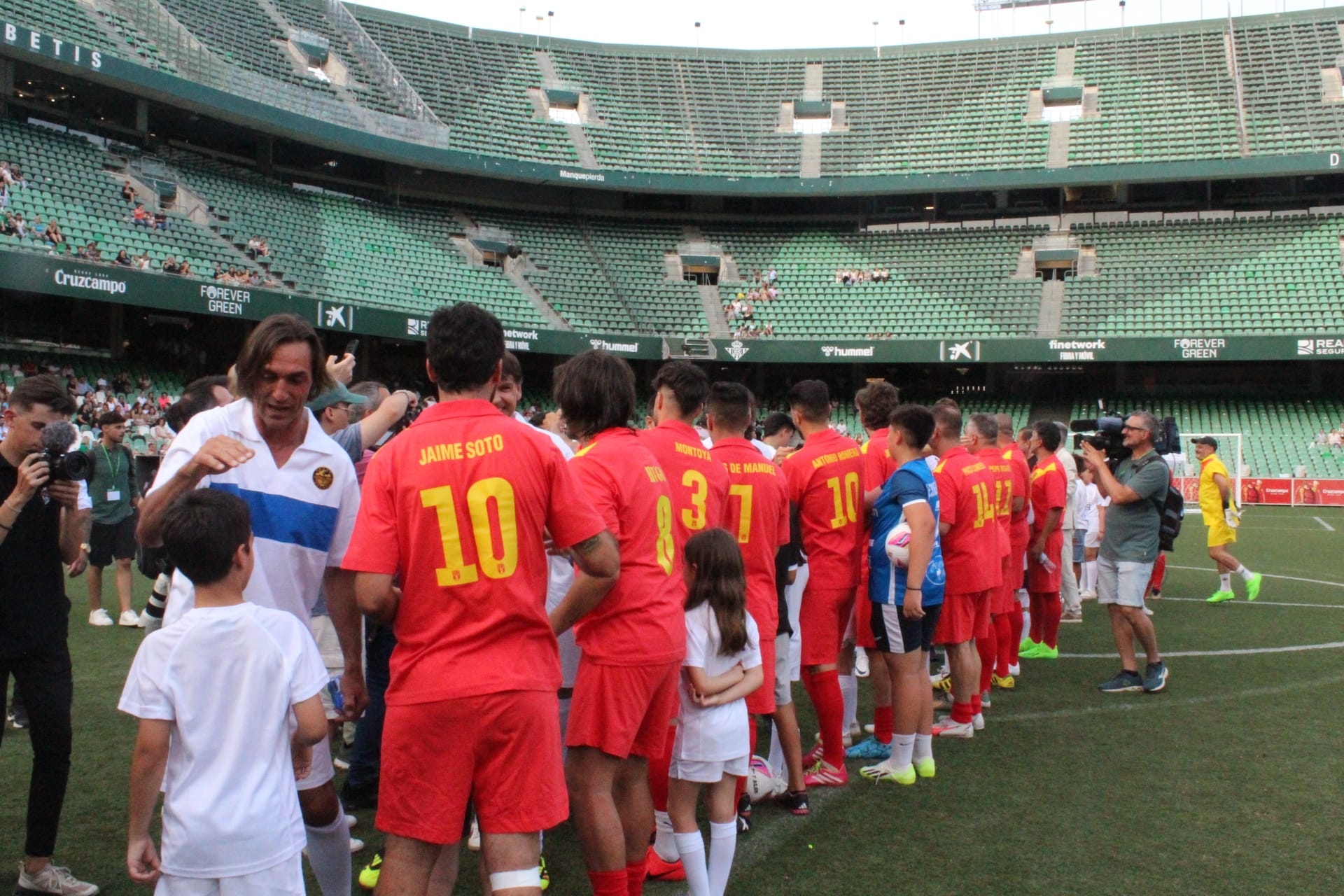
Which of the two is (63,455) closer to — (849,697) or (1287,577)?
(849,697)

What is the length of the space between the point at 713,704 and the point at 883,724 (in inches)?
103

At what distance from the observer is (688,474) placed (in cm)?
448

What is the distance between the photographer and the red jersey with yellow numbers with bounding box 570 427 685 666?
12.2ft

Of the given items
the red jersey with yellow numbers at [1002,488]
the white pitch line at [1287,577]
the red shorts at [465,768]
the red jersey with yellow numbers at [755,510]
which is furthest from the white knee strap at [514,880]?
the white pitch line at [1287,577]

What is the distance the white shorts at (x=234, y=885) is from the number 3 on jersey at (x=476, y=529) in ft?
2.92

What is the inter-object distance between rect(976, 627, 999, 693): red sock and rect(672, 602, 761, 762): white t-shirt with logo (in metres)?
3.40

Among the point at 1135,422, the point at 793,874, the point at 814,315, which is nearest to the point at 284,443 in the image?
the point at 793,874

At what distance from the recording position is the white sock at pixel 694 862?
12.8ft

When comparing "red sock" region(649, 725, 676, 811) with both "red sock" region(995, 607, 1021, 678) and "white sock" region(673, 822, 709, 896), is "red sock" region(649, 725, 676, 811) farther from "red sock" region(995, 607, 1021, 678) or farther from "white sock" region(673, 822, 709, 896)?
"red sock" region(995, 607, 1021, 678)

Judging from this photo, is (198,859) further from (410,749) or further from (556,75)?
(556,75)

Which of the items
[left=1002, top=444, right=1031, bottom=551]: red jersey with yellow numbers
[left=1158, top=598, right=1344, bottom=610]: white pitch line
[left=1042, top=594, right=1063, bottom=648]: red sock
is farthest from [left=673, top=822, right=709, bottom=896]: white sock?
[left=1158, top=598, right=1344, bottom=610]: white pitch line

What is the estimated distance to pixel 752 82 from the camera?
4234 centimetres

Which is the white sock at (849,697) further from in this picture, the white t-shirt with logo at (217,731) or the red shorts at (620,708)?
the white t-shirt with logo at (217,731)

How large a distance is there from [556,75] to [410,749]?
137 feet
